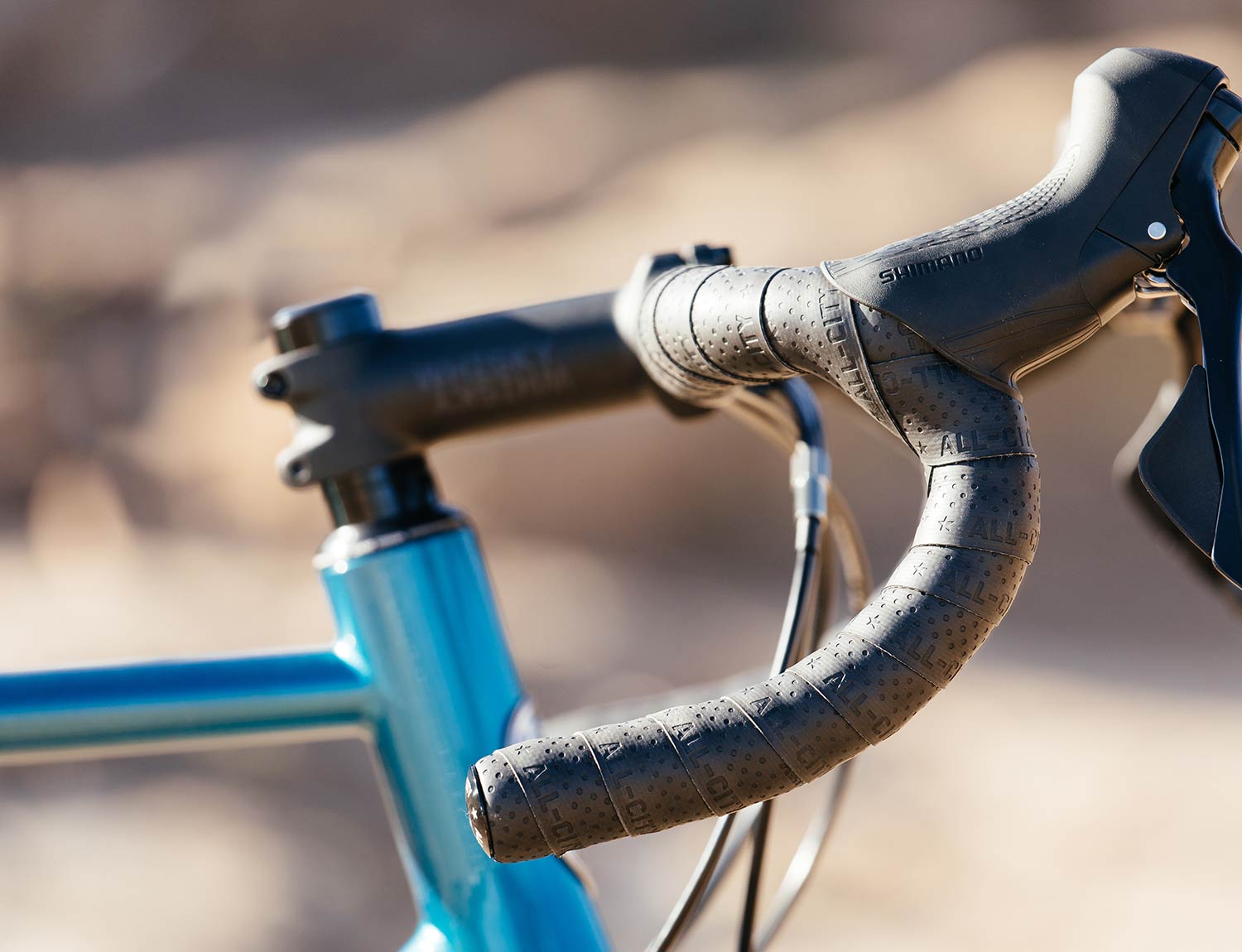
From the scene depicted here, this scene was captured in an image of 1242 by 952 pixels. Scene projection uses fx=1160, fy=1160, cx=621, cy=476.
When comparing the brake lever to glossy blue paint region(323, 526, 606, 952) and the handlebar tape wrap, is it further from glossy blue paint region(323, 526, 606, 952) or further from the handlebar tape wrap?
glossy blue paint region(323, 526, 606, 952)

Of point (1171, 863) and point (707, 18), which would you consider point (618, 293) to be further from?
point (707, 18)

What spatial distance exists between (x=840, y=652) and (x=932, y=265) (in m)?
0.10

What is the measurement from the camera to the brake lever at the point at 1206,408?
0.27 metres

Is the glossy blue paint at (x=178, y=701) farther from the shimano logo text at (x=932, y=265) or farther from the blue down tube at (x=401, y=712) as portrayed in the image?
the shimano logo text at (x=932, y=265)

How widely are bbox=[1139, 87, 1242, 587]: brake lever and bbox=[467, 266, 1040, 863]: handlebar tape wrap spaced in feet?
0.11

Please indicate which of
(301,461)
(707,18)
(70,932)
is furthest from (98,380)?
(301,461)

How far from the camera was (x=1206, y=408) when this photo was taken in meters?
0.28

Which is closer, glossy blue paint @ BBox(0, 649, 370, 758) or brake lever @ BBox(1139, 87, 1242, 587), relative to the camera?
brake lever @ BBox(1139, 87, 1242, 587)

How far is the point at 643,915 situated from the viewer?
151 cm

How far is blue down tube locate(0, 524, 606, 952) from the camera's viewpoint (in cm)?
42

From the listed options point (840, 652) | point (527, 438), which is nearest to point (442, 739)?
point (840, 652)

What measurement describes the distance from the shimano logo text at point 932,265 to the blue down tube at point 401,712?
0.22 m

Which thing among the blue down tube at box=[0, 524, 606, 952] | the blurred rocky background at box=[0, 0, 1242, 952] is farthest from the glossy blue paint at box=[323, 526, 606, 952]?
the blurred rocky background at box=[0, 0, 1242, 952]

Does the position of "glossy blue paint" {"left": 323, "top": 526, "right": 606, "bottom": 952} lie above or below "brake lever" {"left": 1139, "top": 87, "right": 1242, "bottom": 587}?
below
